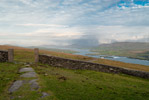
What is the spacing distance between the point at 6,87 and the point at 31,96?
2418 millimetres

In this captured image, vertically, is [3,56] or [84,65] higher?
[3,56]

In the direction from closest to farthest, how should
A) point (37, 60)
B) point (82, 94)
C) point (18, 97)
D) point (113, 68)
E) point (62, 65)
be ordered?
point (18, 97) < point (82, 94) < point (113, 68) < point (62, 65) < point (37, 60)

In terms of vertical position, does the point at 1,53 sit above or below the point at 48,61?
above

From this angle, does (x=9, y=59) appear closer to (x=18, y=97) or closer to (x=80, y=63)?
(x=80, y=63)

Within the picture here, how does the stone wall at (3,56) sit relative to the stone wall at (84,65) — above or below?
above

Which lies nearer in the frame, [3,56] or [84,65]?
[84,65]

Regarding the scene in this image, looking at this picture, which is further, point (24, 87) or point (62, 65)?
point (62, 65)

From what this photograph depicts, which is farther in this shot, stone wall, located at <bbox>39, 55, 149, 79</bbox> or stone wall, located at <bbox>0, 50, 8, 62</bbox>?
stone wall, located at <bbox>0, 50, 8, 62</bbox>

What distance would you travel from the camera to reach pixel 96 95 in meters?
6.85

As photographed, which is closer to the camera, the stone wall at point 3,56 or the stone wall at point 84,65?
the stone wall at point 84,65

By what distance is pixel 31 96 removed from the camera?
5965 mm

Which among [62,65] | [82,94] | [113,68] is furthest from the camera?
[62,65]

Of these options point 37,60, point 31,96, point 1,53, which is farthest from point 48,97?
point 1,53

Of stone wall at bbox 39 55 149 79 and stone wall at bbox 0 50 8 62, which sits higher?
stone wall at bbox 0 50 8 62
